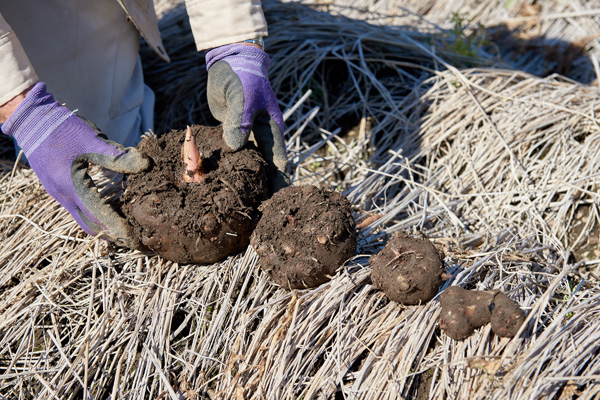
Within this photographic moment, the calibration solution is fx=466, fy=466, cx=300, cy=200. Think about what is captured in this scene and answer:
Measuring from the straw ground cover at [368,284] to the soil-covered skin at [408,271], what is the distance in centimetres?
9

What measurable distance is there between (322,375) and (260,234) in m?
0.55

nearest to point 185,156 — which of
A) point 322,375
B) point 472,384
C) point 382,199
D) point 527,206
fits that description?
point 322,375

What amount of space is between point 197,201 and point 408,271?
2.73 feet

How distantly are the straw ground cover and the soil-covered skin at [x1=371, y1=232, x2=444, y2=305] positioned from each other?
95 millimetres

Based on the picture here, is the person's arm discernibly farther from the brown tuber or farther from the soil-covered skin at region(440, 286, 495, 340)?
the soil-covered skin at region(440, 286, 495, 340)

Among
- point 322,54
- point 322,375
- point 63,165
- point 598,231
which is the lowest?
point 598,231

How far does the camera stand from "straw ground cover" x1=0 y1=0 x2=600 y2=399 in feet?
5.27

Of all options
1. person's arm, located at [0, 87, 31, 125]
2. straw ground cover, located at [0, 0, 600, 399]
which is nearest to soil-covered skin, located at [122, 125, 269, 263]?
straw ground cover, located at [0, 0, 600, 399]

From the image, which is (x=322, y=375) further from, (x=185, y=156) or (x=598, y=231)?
(x=598, y=231)

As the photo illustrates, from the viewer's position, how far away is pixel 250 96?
2104 mm

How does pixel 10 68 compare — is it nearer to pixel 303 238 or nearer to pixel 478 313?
pixel 303 238

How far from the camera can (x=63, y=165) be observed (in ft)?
6.34

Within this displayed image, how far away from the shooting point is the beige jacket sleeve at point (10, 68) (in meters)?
1.84

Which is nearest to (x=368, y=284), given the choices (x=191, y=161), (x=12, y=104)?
(x=191, y=161)
